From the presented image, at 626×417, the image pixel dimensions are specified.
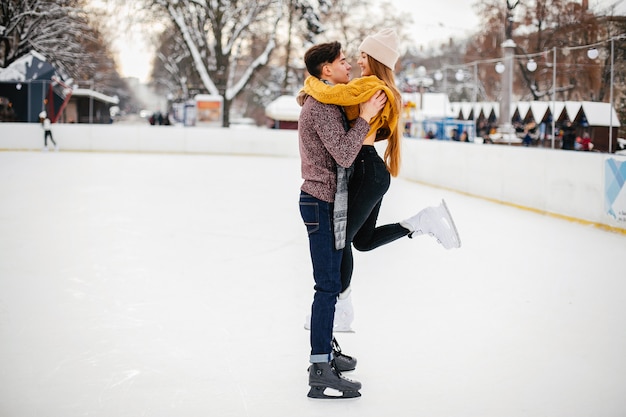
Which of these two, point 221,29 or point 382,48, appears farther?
point 221,29

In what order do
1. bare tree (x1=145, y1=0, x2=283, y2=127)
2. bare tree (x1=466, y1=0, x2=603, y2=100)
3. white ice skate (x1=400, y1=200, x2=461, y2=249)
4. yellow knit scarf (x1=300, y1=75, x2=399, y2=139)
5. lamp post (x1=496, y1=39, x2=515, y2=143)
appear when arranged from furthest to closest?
bare tree (x1=145, y1=0, x2=283, y2=127), lamp post (x1=496, y1=39, x2=515, y2=143), bare tree (x1=466, y1=0, x2=603, y2=100), white ice skate (x1=400, y1=200, x2=461, y2=249), yellow knit scarf (x1=300, y1=75, x2=399, y2=139)

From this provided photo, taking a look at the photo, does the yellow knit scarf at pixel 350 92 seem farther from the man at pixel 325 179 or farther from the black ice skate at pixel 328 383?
the black ice skate at pixel 328 383

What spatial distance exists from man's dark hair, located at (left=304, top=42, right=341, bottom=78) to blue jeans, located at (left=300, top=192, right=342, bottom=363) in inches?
20.2

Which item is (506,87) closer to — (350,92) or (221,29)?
(350,92)

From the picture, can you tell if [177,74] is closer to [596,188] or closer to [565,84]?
[565,84]

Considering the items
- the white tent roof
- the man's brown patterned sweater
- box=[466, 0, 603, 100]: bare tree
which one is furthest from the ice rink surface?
box=[466, 0, 603, 100]: bare tree

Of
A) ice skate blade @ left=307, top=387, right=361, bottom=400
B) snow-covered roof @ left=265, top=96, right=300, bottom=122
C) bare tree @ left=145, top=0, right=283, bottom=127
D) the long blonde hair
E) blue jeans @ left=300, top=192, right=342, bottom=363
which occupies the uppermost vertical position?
bare tree @ left=145, top=0, right=283, bottom=127

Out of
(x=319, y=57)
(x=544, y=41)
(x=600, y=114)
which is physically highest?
(x=544, y=41)

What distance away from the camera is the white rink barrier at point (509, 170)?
886cm

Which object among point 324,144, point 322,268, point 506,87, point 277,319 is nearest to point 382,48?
point 324,144

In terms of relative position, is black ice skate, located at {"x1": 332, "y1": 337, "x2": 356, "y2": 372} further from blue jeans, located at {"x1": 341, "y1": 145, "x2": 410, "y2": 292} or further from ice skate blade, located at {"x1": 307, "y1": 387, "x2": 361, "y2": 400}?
blue jeans, located at {"x1": 341, "y1": 145, "x2": 410, "y2": 292}

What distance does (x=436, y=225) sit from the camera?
3.73 m

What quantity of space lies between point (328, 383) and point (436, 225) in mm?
1037

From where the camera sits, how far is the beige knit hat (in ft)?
10.2
